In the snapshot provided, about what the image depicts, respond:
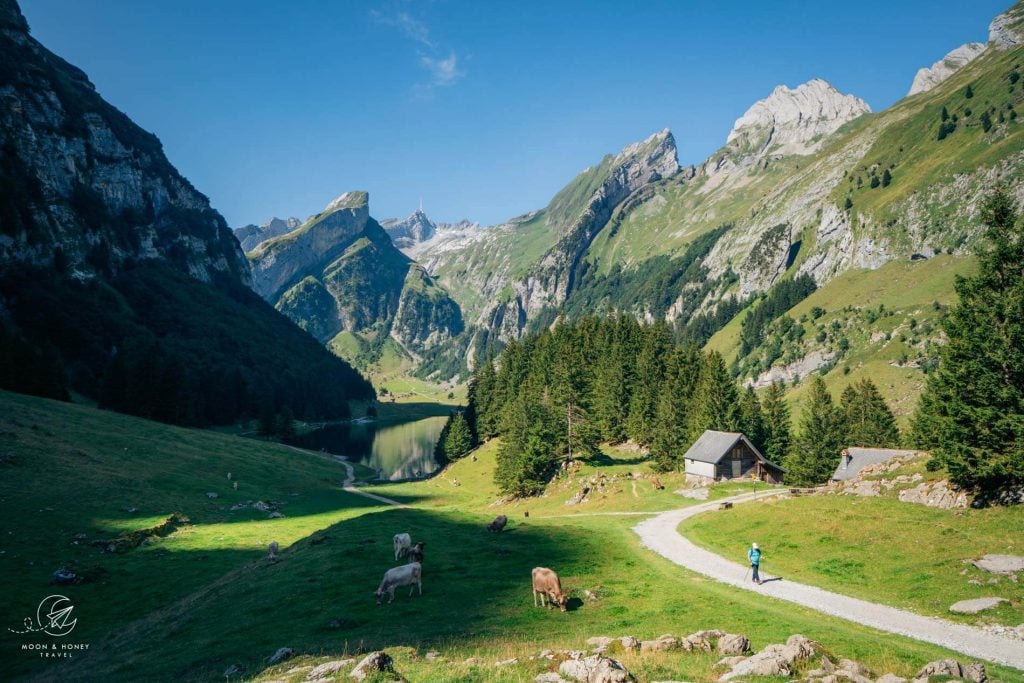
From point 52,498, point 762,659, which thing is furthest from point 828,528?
point 52,498

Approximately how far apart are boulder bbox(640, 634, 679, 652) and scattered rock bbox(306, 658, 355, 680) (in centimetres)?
1015

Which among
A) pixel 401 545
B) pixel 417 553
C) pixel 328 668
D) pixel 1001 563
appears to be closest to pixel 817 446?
pixel 1001 563

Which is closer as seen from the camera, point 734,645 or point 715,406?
point 734,645

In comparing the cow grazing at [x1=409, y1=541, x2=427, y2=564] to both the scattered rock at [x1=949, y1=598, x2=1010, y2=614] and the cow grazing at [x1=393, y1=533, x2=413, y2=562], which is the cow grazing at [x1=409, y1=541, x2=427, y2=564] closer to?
the cow grazing at [x1=393, y1=533, x2=413, y2=562]

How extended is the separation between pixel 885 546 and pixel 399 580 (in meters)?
30.2

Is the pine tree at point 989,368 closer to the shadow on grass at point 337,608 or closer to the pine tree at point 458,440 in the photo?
the shadow on grass at point 337,608

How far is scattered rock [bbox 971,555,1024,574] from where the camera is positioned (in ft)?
82.2

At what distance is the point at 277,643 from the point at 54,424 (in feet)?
221

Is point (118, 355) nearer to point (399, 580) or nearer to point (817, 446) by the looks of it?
point (399, 580)

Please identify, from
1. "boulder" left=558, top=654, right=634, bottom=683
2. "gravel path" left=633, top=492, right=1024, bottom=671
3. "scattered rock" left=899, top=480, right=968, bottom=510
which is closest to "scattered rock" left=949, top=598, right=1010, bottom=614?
"gravel path" left=633, top=492, right=1024, bottom=671

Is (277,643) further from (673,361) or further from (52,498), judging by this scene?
(673,361)

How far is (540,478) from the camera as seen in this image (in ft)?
272

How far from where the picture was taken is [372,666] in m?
15.1

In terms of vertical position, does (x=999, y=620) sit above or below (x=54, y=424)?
below
